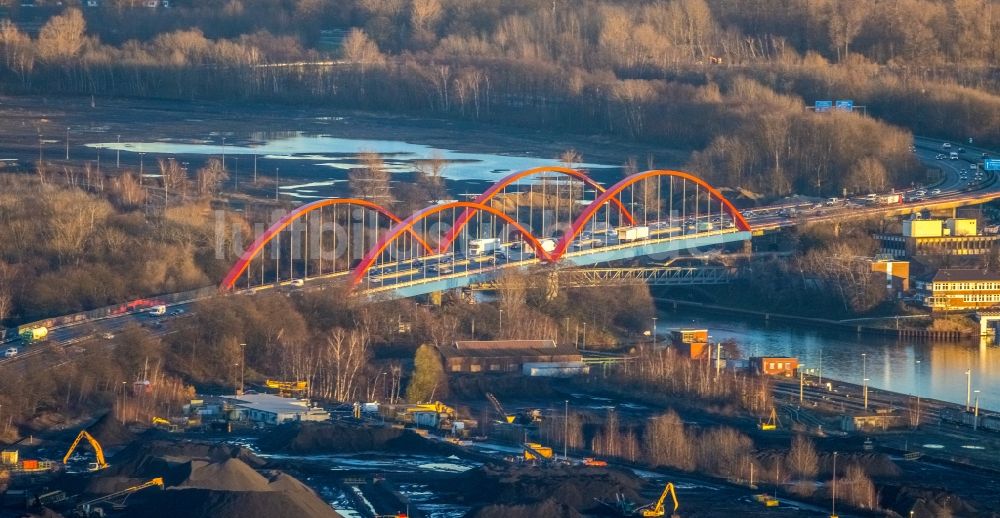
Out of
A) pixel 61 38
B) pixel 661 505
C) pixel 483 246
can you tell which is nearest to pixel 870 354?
pixel 483 246

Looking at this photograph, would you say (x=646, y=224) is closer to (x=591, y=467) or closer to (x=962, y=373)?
(x=962, y=373)

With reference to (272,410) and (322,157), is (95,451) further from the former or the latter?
(322,157)

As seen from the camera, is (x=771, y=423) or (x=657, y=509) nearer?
(x=657, y=509)

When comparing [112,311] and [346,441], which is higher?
[112,311]

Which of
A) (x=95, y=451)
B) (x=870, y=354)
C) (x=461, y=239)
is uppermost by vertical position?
(x=461, y=239)

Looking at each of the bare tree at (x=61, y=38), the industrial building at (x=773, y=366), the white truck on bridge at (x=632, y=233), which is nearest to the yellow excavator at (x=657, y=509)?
the industrial building at (x=773, y=366)

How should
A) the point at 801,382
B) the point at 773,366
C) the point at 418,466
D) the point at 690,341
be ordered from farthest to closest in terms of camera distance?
the point at 690,341 → the point at 773,366 → the point at 801,382 → the point at 418,466

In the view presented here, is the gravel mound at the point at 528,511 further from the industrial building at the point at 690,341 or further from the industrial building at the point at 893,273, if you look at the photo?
the industrial building at the point at 893,273

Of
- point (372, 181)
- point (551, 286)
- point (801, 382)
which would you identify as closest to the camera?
point (801, 382)
